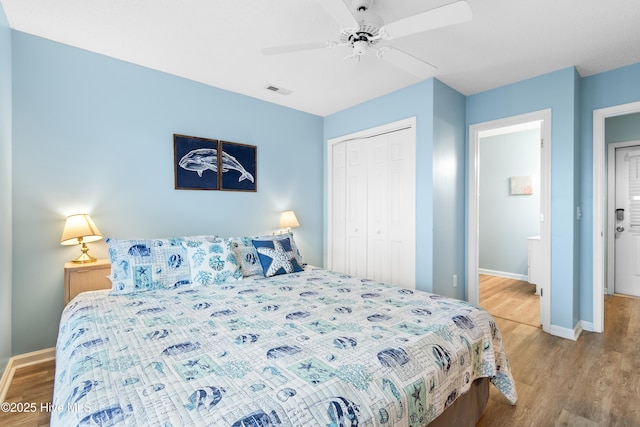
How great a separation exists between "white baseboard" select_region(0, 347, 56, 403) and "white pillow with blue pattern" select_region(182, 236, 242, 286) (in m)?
1.32

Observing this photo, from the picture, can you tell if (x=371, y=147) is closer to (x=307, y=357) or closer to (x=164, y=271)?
(x=164, y=271)

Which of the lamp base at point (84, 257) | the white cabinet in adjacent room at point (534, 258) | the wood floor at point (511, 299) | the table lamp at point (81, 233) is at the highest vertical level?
the table lamp at point (81, 233)

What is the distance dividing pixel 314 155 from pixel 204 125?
156 cm

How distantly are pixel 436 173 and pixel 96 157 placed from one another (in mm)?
3183

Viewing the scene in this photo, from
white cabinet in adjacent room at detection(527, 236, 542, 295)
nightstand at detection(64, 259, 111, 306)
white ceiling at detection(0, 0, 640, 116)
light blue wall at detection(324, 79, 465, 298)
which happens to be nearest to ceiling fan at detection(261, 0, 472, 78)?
white ceiling at detection(0, 0, 640, 116)

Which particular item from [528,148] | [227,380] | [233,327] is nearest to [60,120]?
[233,327]

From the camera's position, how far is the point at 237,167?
342 centimetres

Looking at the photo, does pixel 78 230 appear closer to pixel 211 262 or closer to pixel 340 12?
pixel 211 262

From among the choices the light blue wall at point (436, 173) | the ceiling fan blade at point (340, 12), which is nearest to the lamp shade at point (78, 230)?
the ceiling fan blade at point (340, 12)

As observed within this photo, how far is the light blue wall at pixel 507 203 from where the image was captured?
16.0ft

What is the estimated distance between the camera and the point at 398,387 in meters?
1.11

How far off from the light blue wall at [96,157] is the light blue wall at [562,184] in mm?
3106

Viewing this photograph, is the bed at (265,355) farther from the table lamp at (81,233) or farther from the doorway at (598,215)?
the doorway at (598,215)

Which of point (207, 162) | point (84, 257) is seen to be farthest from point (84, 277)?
point (207, 162)
